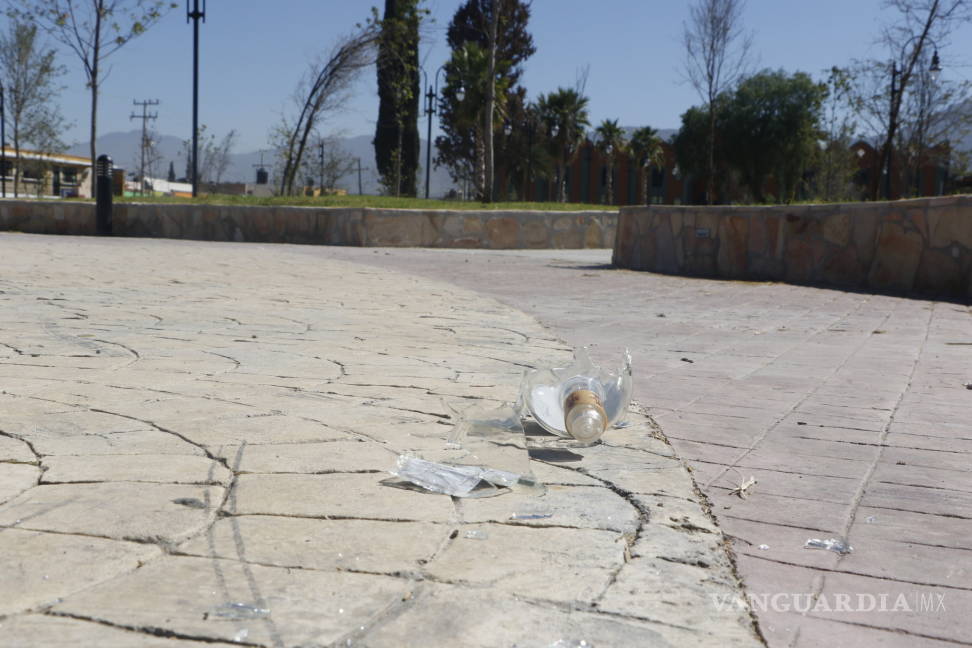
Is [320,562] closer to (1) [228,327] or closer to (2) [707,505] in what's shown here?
(2) [707,505]

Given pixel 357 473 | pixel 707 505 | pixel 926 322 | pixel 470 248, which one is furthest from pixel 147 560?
pixel 470 248

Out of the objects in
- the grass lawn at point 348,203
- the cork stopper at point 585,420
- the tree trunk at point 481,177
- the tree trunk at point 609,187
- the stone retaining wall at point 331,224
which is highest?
the tree trunk at point 609,187

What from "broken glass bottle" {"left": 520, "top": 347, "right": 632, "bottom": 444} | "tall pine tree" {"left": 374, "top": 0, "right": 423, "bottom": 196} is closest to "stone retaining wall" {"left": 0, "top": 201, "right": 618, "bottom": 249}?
"tall pine tree" {"left": 374, "top": 0, "right": 423, "bottom": 196}

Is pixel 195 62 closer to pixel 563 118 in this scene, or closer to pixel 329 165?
pixel 329 165

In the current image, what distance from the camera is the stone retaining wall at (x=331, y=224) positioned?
16641 mm

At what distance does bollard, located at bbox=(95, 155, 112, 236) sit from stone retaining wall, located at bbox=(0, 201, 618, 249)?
503 mm

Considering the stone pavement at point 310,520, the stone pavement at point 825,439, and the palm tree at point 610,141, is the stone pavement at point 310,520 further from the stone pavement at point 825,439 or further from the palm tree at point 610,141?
the palm tree at point 610,141

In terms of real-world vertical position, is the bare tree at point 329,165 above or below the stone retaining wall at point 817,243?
above

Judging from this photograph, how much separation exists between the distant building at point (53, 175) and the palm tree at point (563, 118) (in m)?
25.4

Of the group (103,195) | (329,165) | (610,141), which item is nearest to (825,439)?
(103,195)

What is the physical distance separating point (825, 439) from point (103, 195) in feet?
52.8

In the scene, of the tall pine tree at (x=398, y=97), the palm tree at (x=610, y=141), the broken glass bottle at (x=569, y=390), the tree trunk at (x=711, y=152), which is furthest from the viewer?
the palm tree at (x=610, y=141)

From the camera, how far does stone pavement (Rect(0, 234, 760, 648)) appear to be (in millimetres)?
1667

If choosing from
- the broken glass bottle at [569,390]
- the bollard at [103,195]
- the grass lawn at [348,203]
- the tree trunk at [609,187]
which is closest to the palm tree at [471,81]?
the tree trunk at [609,187]
